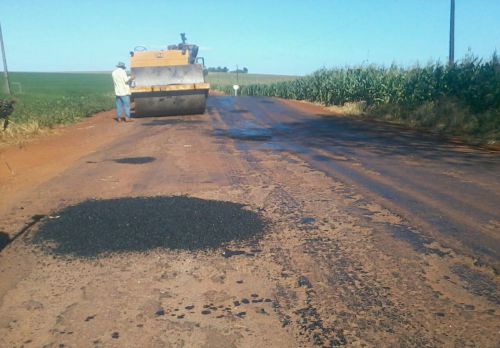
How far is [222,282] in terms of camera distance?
3.45m

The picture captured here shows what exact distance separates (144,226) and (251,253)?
1.27 metres

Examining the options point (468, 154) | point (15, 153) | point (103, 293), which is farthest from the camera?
point (15, 153)

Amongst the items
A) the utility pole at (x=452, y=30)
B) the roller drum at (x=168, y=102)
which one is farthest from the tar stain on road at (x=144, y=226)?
the utility pole at (x=452, y=30)

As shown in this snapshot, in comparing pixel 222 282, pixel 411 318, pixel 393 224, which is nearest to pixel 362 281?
pixel 411 318

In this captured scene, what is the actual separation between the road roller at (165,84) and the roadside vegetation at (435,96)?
7.11 m

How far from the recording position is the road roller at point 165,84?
15266mm

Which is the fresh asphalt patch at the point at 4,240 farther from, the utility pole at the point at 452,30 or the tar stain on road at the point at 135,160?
the utility pole at the point at 452,30

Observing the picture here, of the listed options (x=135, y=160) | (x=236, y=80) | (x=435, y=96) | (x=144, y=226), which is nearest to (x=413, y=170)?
(x=144, y=226)

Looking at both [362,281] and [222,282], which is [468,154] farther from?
[222,282]

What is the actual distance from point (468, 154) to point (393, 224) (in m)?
5.28

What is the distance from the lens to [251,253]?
398cm

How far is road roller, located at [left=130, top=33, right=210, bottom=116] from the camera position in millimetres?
15266

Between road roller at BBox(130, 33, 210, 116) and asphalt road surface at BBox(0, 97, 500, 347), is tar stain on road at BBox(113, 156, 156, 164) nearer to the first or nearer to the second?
asphalt road surface at BBox(0, 97, 500, 347)

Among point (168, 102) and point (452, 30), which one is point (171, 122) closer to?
point (168, 102)
